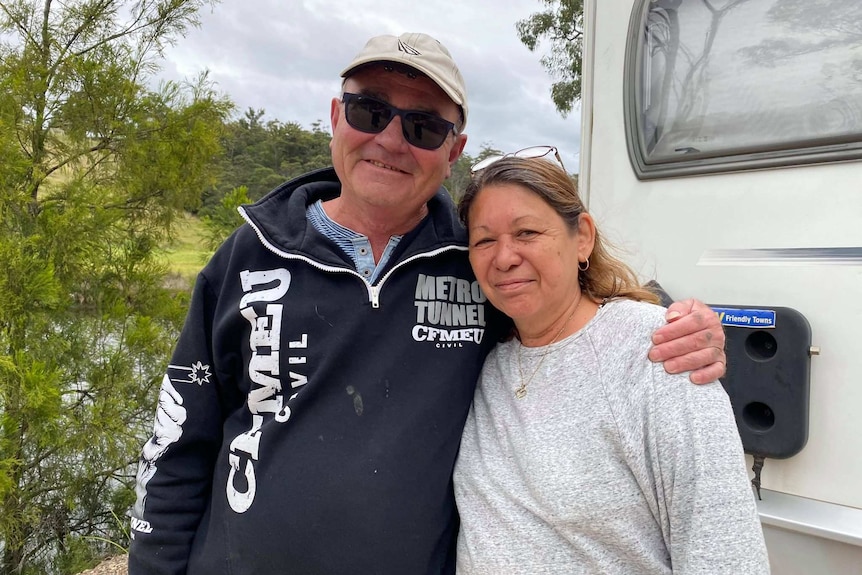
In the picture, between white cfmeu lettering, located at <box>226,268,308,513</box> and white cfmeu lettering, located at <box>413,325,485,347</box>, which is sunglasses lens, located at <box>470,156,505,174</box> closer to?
white cfmeu lettering, located at <box>413,325,485,347</box>

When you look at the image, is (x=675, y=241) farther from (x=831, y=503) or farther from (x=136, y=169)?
(x=136, y=169)

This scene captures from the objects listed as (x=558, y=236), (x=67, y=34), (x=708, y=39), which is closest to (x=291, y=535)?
(x=558, y=236)

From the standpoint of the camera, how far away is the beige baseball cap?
1.54 metres

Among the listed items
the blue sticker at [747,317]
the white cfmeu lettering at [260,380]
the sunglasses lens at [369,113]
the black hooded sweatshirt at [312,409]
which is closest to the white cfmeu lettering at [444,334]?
the black hooded sweatshirt at [312,409]

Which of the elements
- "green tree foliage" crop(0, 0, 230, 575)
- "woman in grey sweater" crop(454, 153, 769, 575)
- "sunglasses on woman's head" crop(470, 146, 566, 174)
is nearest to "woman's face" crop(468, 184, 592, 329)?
"woman in grey sweater" crop(454, 153, 769, 575)

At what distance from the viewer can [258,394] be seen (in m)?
1.57

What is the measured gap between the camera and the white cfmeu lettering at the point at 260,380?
152cm

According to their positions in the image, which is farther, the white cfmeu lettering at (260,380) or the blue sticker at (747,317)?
the blue sticker at (747,317)

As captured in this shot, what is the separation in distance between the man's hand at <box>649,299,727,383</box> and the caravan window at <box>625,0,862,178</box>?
705mm

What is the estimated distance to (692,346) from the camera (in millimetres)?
1255

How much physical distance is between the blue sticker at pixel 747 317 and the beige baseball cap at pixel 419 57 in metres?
0.97

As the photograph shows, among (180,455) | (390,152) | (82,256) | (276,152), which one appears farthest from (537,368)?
(276,152)

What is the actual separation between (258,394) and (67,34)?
364 centimetres

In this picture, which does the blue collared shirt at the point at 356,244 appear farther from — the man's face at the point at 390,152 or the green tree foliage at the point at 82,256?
the green tree foliage at the point at 82,256
